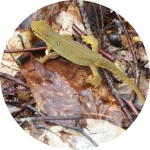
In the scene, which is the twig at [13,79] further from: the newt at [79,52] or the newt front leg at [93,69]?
the newt front leg at [93,69]

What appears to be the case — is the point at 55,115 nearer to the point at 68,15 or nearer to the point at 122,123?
the point at 122,123

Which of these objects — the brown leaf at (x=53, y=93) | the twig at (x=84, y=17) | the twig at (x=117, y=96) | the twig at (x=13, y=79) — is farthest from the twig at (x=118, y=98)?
the twig at (x=13, y=79)

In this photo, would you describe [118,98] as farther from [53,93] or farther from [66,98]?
[53,93]

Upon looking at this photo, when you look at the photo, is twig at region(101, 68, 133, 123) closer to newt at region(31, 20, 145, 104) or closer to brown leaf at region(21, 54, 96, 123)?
newt at region(31, 20, 145, 104)

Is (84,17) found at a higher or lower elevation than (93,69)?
higher

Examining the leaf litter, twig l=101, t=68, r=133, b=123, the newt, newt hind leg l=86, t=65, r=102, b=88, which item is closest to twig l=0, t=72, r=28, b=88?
the leaf litter

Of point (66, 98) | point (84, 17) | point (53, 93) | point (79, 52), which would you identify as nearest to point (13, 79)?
point (53, 93)

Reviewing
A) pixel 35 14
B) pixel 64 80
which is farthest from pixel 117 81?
pixel 35 14
